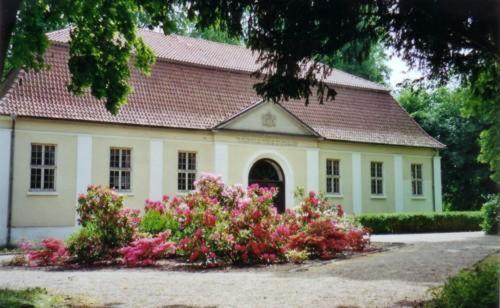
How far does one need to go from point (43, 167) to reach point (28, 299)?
13.5 m

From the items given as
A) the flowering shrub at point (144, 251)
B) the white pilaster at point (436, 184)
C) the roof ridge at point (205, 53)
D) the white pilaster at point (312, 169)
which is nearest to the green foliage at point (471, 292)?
the flowering shrub at point (144, 251)

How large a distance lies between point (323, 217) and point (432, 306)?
7.93m

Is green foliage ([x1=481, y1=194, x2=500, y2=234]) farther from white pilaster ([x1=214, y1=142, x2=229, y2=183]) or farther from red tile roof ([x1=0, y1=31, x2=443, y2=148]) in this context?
white pilaster ([x1=214, y1=142, x2=229, y2=183])

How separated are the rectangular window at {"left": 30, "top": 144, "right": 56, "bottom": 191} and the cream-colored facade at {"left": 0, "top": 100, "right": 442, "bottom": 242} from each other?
0.24m

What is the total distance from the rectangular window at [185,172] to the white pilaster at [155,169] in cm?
90

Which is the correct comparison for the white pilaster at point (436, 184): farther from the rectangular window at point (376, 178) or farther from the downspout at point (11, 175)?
the downspout at point (11, 175)

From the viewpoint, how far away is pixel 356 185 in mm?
26750

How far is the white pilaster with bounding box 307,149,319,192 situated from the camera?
2519cm

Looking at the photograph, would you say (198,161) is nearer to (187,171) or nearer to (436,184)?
(187,171)

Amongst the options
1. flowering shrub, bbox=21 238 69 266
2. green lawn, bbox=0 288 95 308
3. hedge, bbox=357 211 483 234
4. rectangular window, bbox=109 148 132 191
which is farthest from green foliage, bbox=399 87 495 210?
green lawn, bbox=0 288 95 308

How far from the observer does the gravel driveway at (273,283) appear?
7594 mm

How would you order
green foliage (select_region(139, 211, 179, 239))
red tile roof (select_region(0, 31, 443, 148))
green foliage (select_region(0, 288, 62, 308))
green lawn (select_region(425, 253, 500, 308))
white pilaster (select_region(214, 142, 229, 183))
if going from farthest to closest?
1. white pilaster (select_region(214, 142, 229, 183))
2. red tile roof (select_region(0, 31, 443, 148))
3. green foliage (select_region(139, 211, 179, 239))
4. green foliage (select_region(0, 288, 62, 308))
5. green lawn (select_region(425, 253, 500, 308))

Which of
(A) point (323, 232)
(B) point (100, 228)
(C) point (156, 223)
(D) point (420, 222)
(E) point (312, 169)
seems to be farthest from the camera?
(E) point (312, 169)

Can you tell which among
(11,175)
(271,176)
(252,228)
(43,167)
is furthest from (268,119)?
(252,228)
